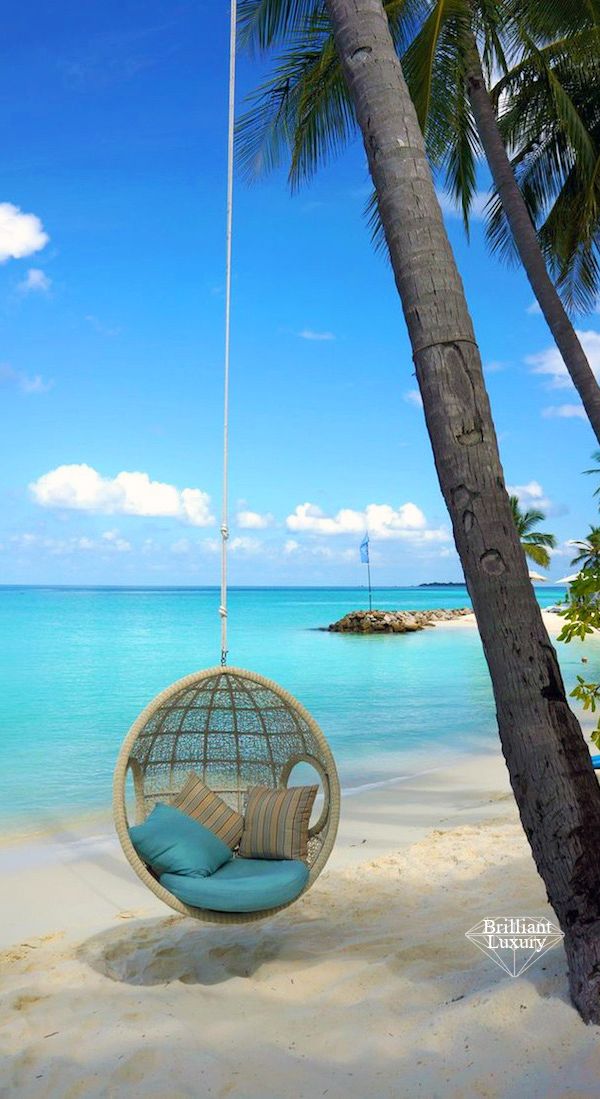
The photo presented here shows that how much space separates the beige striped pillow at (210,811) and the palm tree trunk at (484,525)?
149 cm

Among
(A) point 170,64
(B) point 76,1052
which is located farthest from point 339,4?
(A) point 170,64

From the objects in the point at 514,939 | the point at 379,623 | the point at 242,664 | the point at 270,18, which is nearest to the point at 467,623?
the point at 379,623

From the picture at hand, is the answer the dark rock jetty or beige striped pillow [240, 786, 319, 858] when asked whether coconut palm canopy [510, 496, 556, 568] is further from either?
beige striped pillow [240, 786, 319, 858]

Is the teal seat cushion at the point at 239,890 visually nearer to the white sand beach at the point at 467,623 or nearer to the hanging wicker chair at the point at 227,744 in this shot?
the hanging wicker chair at the point at 227,744

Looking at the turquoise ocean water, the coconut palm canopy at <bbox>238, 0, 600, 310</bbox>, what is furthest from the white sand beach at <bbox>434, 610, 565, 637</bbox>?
the coconut palm canopy at <bbox>238, 0, 600, 310</bbox>

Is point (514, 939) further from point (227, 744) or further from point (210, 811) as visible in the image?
point (227, 744)

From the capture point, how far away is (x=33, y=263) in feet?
46.8

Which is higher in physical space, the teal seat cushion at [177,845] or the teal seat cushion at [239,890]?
the teal seat cushion at [177,845]

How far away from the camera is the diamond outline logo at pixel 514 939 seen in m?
2.08

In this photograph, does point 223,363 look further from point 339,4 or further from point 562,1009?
point 562,1009

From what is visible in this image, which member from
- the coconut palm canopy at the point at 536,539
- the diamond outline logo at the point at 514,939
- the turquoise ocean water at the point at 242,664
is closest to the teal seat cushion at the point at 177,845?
the diamond outline logo at the point at 514,939

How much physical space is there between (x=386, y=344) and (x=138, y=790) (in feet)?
54.7

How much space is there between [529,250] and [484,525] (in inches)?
155

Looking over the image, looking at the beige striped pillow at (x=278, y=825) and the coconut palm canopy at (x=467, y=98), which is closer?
the beige striped pillow at (x=278, y=825)
